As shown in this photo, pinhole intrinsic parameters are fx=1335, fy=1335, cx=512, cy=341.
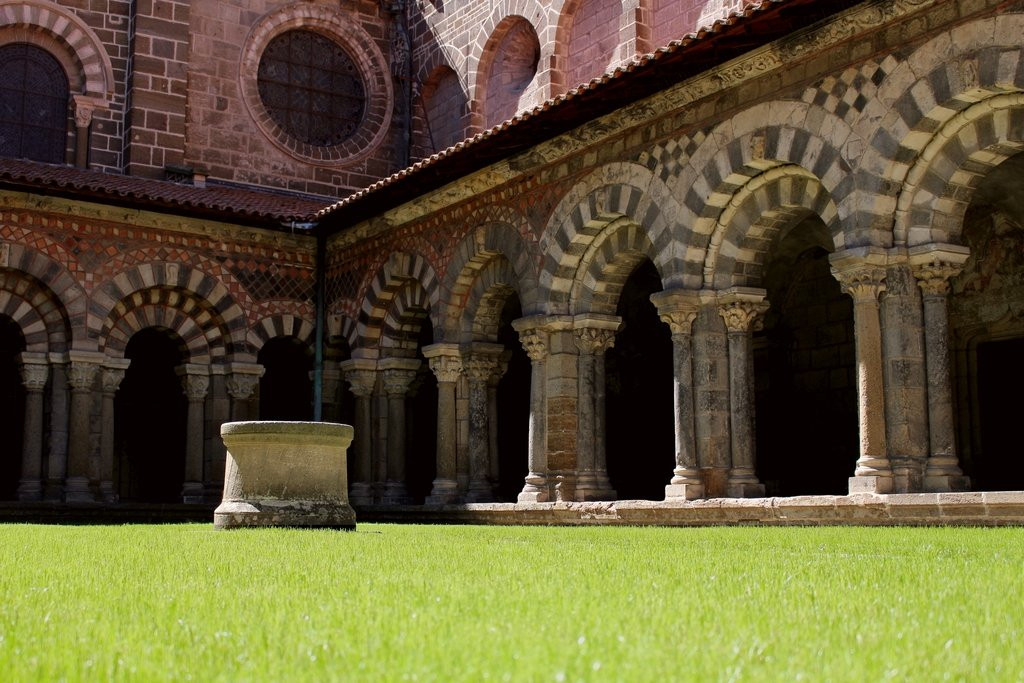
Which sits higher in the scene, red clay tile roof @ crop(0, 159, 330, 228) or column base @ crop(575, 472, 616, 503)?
red clay tile roof @ crop(0, 159, 330, 228)

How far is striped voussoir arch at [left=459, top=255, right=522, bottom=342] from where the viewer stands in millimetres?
16250

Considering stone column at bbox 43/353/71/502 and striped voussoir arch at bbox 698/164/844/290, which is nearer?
striped voussoir arch at bbox 698/164/844/290

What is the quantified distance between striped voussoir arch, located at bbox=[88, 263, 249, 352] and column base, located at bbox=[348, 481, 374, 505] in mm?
2636

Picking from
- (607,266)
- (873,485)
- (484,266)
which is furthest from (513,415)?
(873,485)

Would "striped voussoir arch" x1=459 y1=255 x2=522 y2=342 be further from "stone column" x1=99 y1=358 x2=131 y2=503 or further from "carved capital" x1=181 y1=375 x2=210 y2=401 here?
"stone column" x1=99 y1=358 x2=131 y2=503

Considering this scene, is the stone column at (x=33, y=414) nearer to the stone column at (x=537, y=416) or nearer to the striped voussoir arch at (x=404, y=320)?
the striped voussoir arch at (x=404, y=320)

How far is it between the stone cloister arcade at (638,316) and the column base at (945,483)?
0.02 metres

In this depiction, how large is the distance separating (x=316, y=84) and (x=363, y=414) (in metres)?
6.34

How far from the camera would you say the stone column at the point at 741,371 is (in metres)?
12.6

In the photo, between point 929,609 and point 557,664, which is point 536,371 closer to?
point 929,609

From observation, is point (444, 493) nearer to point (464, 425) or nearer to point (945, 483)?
point (464, 425)

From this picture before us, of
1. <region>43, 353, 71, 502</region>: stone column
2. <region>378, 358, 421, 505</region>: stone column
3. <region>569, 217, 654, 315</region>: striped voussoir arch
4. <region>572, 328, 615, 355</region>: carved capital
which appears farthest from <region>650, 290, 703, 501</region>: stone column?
<region>43, 353, 71, 502</region>: stone column

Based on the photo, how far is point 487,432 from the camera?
16594 millimetres

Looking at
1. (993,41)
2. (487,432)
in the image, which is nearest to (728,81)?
(993,41)
